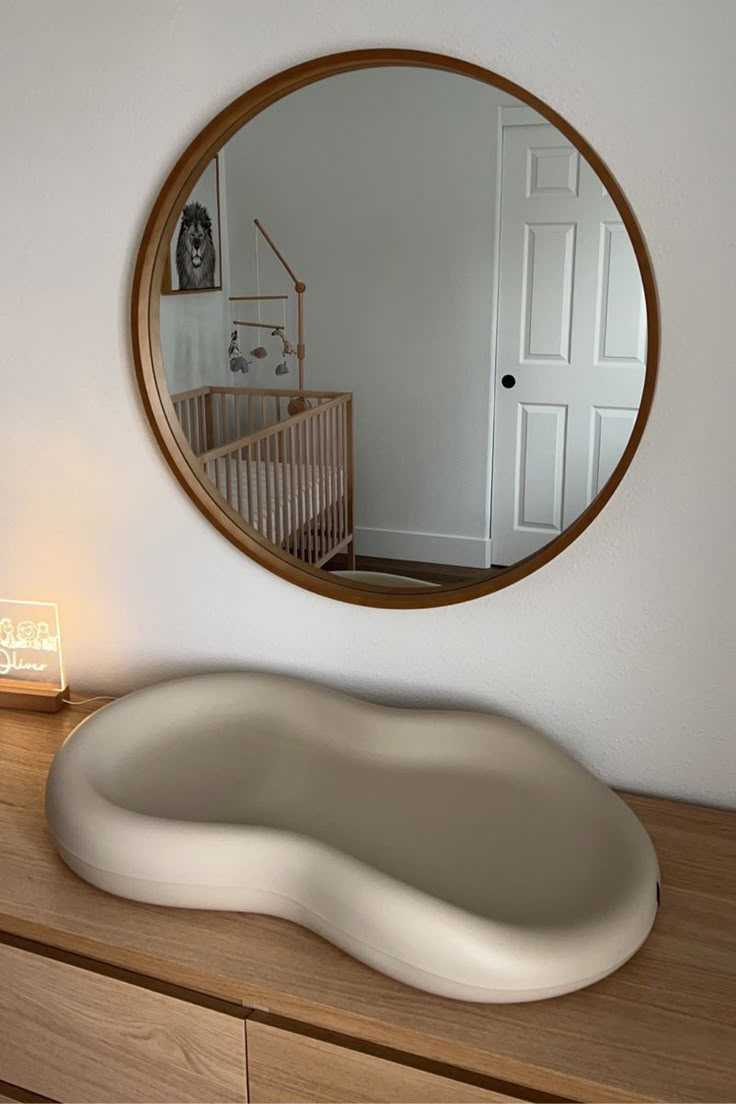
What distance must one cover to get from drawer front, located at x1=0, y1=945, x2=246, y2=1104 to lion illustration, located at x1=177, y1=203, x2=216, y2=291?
3.39ft

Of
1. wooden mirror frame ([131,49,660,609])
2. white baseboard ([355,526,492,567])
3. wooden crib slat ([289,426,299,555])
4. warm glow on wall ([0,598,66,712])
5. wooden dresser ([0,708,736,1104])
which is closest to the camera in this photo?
wooden dresser ([0,708,736,1104])

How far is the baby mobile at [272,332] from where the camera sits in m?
1.56

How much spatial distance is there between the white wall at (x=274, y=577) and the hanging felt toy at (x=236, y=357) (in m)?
0.19

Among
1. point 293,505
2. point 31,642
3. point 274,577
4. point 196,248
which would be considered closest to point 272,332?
point 196,248

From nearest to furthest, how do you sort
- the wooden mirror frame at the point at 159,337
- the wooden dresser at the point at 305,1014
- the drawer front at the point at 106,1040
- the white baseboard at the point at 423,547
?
the wooden dresser at the point at 305,1014
the drawer front at the point at 106,1040
the wooden mirror frame at the point at 159,337
the white baseboard at the point at 423,547

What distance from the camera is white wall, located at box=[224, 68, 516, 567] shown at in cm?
143

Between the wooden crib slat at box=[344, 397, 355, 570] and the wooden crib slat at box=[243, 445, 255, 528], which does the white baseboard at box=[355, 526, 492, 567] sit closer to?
the wooden crib slat at box=[344, 397, 355, 570]

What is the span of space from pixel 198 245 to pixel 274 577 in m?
0.56

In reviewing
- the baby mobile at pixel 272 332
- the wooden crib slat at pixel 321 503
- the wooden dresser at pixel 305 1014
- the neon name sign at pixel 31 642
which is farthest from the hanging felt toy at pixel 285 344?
the wooden dresser at pixel 305 1014

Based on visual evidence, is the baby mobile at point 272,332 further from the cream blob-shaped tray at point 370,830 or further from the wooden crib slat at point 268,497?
the cream blob-shaped tray at point 370,830

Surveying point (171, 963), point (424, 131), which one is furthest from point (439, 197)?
point (171, 963)

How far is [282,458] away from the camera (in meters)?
1.64

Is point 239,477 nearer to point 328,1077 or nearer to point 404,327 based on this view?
point 404,327


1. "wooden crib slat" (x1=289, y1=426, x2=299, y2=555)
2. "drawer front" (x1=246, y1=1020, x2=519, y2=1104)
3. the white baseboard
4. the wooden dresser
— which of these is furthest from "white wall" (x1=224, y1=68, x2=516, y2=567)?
"drawer front" (x1=246, y1=1020, x2=519, y2=1104)
